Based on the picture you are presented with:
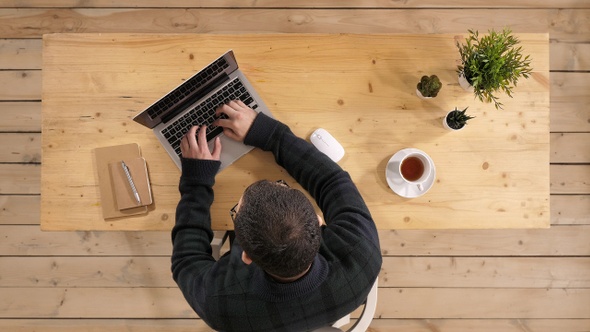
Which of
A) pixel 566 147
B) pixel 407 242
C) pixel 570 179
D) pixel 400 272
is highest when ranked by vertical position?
pixel 566 147

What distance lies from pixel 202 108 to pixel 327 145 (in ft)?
1.31

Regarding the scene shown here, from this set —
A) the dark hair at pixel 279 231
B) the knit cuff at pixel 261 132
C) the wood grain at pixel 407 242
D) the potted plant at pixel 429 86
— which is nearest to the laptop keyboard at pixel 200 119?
the knit cuff at pixel 261 132

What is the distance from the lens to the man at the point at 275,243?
912mm

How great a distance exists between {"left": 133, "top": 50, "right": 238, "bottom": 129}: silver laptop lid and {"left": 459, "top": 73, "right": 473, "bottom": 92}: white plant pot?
0.70 meters

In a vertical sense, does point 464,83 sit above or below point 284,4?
below

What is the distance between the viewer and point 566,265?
2.14m

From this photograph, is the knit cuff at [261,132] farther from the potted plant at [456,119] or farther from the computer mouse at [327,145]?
the potted plant at [456,119]

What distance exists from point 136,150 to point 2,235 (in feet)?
4.08

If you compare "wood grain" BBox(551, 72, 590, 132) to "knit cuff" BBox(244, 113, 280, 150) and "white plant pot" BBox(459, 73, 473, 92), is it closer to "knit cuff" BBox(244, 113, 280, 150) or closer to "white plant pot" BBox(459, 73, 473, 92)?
"white plant pot" BBox(459, 73, 473, 92)

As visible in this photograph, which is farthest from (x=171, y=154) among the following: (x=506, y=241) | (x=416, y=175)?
(x=506, y=241)

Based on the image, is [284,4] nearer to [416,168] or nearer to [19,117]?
[416,168]

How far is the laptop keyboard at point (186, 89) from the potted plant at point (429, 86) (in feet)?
1.97

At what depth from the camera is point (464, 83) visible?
1360mm

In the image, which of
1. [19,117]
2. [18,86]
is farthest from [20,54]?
[19,117]
